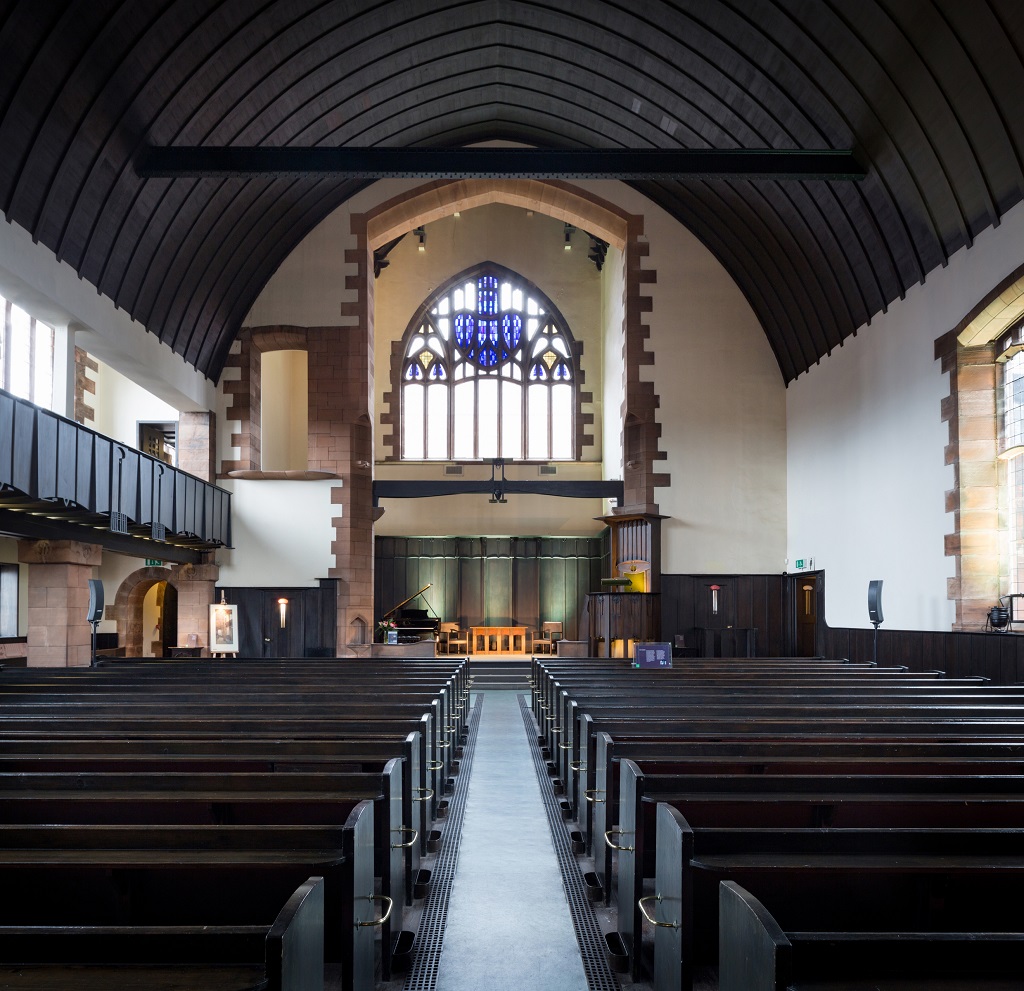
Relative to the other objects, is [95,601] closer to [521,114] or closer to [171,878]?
[171,878]

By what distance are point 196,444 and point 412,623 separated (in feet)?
19.3

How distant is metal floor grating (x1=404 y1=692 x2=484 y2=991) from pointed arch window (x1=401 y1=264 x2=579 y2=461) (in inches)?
614

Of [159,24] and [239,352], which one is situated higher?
[159,24]

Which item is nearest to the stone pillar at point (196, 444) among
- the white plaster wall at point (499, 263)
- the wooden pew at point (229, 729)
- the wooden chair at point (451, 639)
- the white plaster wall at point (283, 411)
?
the white plaster wall at point (283, 411)

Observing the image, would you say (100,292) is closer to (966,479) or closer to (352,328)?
(352,328)

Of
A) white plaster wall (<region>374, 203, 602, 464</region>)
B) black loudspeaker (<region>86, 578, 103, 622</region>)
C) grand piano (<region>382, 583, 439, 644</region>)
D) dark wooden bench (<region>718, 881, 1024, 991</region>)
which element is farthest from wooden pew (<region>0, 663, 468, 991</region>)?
white plaster wall (<region>374, 203, 602, 464</region>)

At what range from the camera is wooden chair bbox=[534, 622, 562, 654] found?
21578 millimetres

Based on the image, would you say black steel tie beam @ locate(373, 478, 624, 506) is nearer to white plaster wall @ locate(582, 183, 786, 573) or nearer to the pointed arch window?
white plaster wall @ locate(582, 183, 786, 573)

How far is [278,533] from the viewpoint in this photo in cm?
1731

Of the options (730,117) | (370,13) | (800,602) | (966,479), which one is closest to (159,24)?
(370,13)

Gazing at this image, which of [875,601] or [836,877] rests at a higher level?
[875,601]

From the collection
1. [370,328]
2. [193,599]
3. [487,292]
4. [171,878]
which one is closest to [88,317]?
[193,599]

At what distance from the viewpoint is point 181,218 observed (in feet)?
44.2

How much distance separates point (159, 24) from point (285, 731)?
A: 841 cm
